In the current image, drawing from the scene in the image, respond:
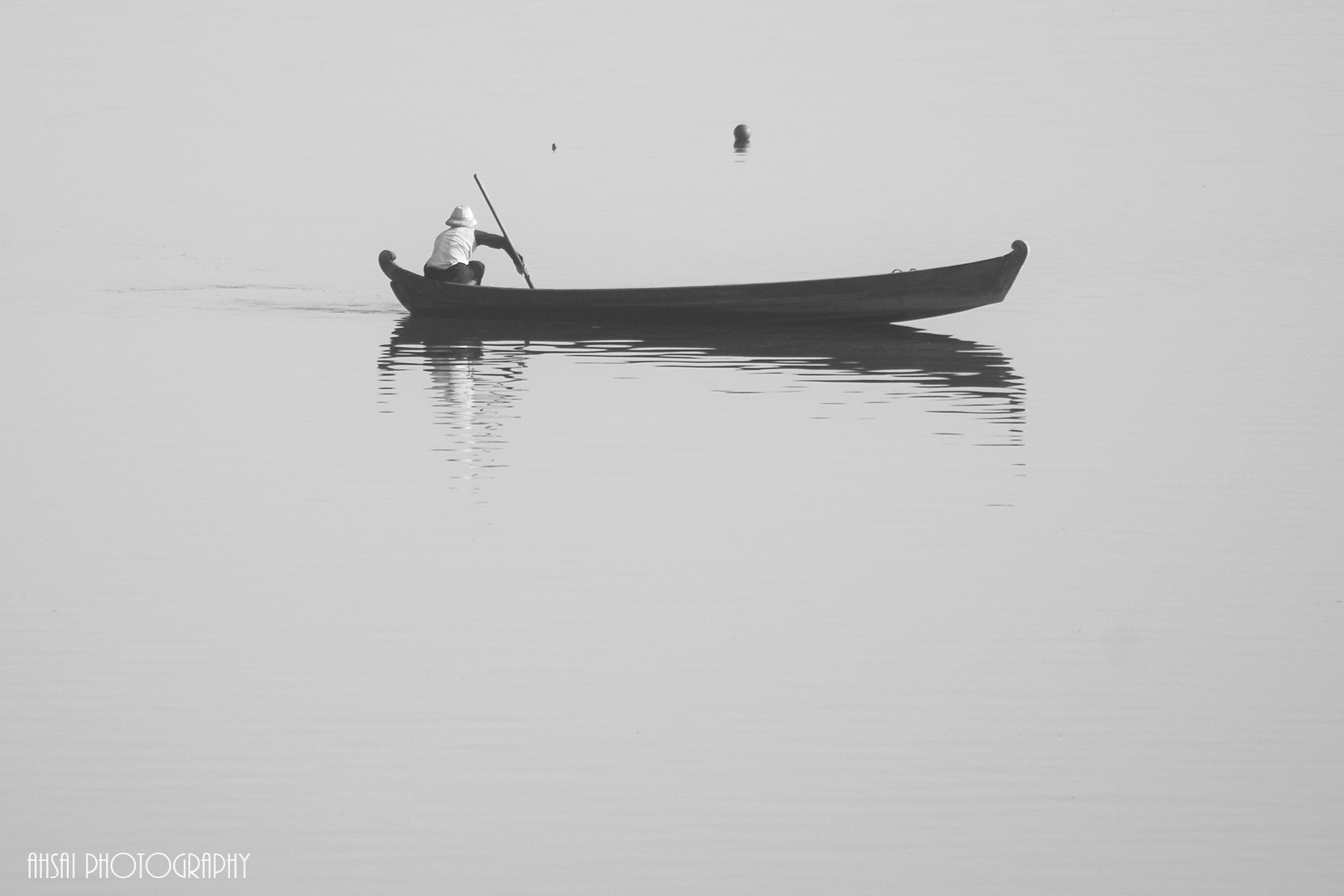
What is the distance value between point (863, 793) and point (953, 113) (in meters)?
37.8

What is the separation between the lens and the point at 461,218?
1912 centimetres

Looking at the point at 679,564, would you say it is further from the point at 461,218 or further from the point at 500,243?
the point at 461,218

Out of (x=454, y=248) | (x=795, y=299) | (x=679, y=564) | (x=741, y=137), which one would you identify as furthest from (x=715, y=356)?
(x=741, y=137)

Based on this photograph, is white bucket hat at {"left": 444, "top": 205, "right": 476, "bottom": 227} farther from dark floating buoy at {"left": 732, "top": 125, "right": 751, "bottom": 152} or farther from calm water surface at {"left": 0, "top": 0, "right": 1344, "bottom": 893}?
dark floating buoy at {"left": 732, "top": 125, "right": 751, "bottom": 152}

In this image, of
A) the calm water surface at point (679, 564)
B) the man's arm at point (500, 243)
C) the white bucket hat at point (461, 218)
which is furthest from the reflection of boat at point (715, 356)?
the white bucket hat at point (461, 218)

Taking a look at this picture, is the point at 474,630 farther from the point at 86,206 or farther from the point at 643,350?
the point at 86,206

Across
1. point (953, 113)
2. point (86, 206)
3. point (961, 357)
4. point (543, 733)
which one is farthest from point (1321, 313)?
point (953, 113)

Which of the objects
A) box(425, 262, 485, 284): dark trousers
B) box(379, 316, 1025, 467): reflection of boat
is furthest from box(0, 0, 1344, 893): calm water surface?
box(425, 262, 485, 284): dark trousers

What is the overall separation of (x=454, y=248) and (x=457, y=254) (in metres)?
0.06

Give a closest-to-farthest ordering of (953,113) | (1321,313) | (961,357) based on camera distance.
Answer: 1. (961,357)
2. (1321,313)
3. (953,113)

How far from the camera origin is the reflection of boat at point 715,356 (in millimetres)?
15117

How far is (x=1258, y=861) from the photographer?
22.0ft

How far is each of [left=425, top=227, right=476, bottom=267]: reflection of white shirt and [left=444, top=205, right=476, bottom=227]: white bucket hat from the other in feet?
0.17

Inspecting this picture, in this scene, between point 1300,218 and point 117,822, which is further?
point 1300,218
